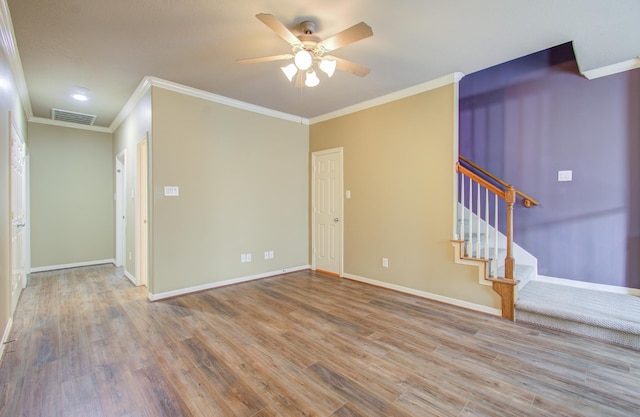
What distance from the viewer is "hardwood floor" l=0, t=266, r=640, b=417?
179cm

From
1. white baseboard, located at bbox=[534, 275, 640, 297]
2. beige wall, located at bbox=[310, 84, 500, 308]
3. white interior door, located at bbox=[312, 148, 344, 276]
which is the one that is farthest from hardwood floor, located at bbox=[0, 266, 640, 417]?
white interior door, located at bbox=[312, 148, 344, 276]

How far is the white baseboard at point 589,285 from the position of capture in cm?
320

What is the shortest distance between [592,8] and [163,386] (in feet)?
13.4

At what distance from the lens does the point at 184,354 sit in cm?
238

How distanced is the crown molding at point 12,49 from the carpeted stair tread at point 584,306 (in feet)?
16.4

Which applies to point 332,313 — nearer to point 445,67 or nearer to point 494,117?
point 445,67

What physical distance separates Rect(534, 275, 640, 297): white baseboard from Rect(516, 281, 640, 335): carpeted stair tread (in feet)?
0.33

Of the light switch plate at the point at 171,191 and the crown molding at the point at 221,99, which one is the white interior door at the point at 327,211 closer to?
the crown molding at the point at 221,99

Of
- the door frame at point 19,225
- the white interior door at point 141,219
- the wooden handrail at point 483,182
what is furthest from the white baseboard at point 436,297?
the door frame at point 19,225

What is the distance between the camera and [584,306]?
2814mm

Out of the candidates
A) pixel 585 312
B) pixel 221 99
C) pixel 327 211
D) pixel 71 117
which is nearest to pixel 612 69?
pixel 585 312

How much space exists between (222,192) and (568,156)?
14.5 ft

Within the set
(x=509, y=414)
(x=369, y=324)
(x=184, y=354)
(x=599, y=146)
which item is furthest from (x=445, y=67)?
(x=184, y=354)

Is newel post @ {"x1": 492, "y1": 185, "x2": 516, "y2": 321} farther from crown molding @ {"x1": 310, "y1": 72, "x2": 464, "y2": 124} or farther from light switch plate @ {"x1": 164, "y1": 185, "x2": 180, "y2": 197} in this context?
light switch plate @ {"x1": 164, "y1": 185, "x2": 180, "y2": 197}
